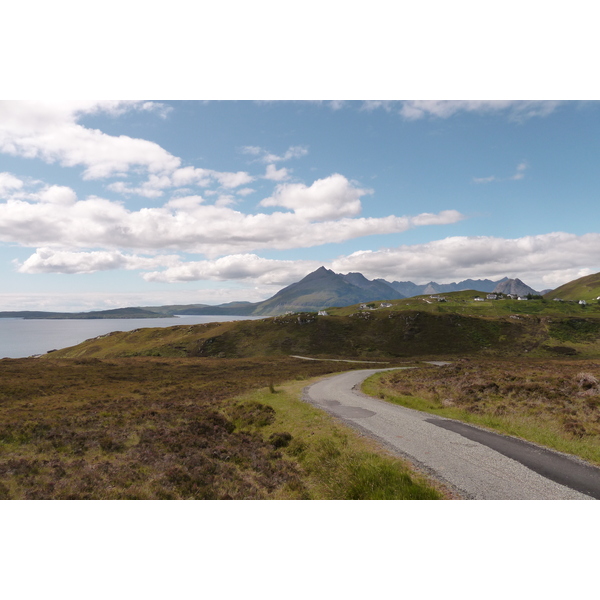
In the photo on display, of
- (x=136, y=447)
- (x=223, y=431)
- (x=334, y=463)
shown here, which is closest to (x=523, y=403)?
(x=334, y=463)

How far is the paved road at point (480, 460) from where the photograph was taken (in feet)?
29.0

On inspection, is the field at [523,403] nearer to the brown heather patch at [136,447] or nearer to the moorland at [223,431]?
the moorland at [223,431]

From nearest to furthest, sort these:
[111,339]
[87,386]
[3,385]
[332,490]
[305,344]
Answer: [332,490] < [3,385] < [87,386] < [305,344] < [111,339]

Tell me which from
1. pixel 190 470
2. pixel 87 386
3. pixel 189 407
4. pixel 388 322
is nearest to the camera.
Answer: pixel 190 470

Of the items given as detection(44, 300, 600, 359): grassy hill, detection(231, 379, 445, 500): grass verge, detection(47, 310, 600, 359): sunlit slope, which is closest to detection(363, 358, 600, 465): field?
detection(231, 379, 445, 500): grass verge

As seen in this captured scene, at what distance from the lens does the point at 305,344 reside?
323 feet

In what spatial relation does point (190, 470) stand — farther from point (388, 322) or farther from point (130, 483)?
point (388, 322)

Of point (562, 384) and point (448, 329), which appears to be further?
point (448, 329)

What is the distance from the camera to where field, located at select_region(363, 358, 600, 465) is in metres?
14.0

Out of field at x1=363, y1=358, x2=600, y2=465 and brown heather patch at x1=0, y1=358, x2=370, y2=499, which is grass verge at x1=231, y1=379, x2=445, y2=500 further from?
field at x1=363, y1=358, x2=600, y2=465

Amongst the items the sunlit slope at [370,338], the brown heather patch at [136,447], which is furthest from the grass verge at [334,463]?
the sunlit slope at [370,338]

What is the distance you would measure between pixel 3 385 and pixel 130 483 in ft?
109

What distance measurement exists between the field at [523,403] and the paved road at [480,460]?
1.35 metres

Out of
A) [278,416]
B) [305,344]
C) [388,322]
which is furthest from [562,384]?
[388,322]
